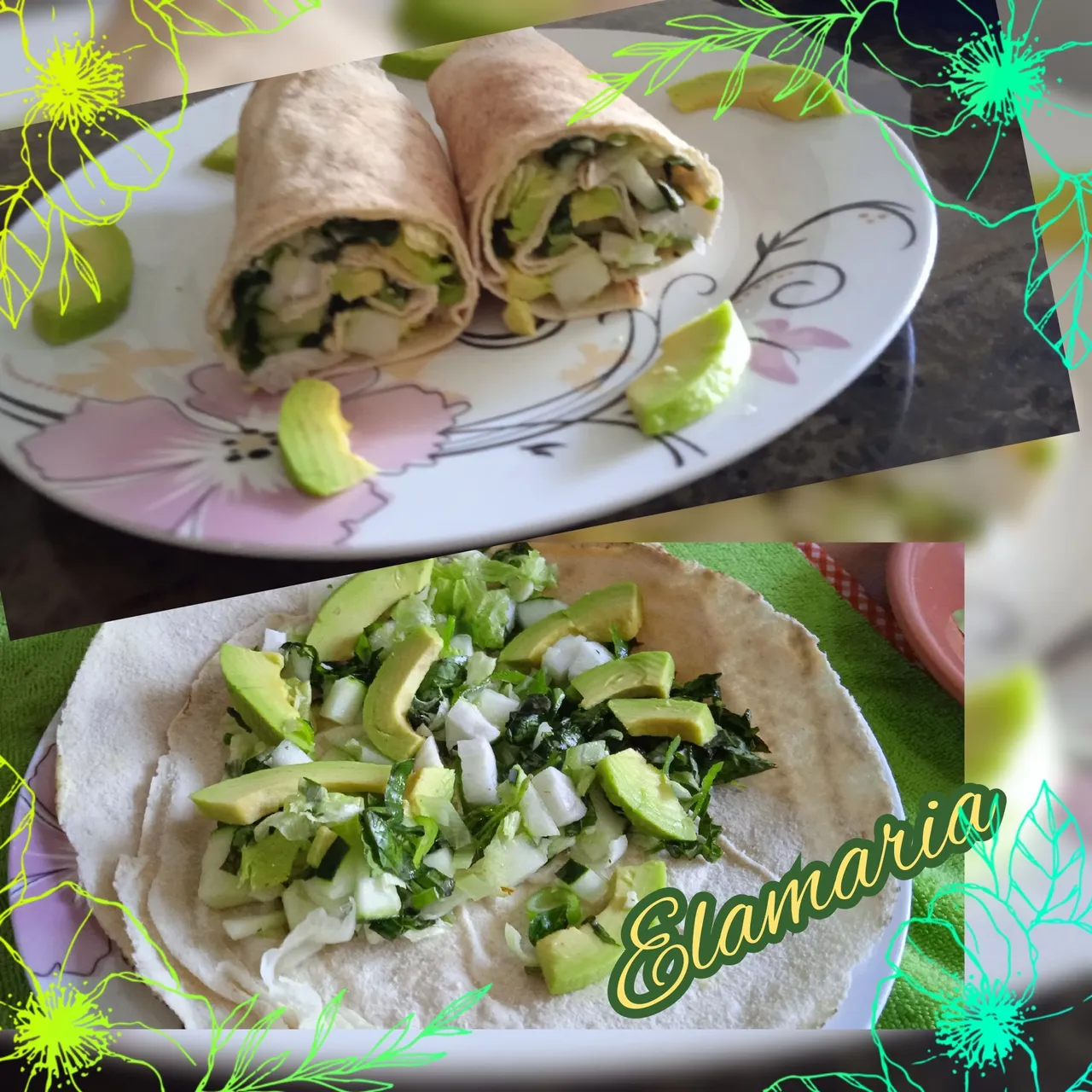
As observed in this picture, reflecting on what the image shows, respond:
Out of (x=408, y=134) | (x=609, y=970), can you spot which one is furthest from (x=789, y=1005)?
(x=408, y=134)

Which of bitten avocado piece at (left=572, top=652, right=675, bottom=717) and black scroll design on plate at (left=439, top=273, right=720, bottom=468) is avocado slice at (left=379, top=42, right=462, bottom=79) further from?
bitten avocado piece at (left=572, top=652, right=675, bottom=717)

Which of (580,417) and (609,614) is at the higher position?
(580,417)

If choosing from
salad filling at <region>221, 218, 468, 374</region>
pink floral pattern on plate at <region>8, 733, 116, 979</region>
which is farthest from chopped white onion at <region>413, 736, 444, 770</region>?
salad filling at <region>221, 218, 468, 374</region>

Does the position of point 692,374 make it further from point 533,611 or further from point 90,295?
point 90,295

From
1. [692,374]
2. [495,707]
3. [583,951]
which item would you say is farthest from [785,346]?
[583,951]

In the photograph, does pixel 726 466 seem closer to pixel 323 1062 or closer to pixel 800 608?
pixel 800 608

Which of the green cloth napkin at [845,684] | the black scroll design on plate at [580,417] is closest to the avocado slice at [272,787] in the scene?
the green cloth napkin at [845,684]
